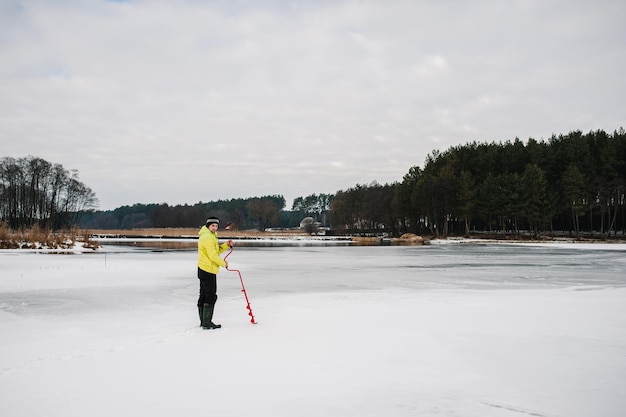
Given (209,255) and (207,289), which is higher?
(209,255)

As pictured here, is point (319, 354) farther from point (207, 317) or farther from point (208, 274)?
point (208, 274)

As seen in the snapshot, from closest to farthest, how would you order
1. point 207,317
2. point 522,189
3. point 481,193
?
point 207,317 → point 522,189 → point 481,193

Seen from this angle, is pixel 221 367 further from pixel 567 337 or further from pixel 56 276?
pixel 56 276

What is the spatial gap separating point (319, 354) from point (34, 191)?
303 feet

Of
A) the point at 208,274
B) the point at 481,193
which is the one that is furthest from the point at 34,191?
the point at 208,274

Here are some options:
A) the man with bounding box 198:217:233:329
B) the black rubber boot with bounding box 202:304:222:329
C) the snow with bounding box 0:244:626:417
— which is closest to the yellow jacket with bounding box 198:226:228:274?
the man with bounding box 198:217:233:329

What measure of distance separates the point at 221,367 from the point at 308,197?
18113cm

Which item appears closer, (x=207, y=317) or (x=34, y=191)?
(x=207, y=317)

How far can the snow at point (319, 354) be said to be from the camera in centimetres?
434

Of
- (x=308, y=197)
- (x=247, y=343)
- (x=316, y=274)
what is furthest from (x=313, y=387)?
(x=308, y=197)

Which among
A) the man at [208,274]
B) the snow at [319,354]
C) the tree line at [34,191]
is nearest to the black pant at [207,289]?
the man at [208,274]

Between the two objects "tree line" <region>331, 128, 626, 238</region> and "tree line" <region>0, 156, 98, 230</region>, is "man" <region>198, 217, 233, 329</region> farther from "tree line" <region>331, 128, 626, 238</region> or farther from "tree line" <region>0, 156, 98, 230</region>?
"tree line" <region>0, 156, 98, 230</region>

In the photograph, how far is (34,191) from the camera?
275ft

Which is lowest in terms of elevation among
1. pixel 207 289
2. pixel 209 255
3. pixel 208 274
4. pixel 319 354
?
pixel 319 354
